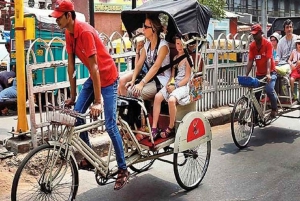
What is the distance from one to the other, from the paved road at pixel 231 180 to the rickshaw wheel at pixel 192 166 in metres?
0.10

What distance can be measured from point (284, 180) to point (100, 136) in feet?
9.07

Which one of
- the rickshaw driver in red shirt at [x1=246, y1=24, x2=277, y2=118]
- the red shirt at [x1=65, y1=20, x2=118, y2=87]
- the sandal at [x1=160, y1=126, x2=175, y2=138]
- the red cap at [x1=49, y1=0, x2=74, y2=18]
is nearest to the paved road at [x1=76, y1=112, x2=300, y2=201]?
the sandal at [x1=160, y1=126, x2=175, y2=138]

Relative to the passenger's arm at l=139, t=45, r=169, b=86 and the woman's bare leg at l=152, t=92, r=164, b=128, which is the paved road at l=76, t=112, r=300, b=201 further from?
the passenger's arm at l=139, t=45, r=169, b=86

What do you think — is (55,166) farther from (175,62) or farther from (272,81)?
(272,81)

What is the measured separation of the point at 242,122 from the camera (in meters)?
6.76

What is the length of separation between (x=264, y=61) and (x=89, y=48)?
167 inches

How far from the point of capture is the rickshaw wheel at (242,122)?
663 centimetres

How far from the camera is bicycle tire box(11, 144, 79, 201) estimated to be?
3652 millimetres

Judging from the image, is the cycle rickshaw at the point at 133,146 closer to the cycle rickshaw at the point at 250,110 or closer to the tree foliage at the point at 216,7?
the cycle rickshaw at the point at 250,110

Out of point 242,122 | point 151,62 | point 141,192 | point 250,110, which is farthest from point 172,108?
point 250,110

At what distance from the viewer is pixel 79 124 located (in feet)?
13.5

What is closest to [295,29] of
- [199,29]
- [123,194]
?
[199,29]

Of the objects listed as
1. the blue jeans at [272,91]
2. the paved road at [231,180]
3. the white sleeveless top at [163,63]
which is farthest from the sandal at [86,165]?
the blue jeans at [272,91]

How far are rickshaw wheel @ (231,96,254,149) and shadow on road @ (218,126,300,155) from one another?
14 cm
